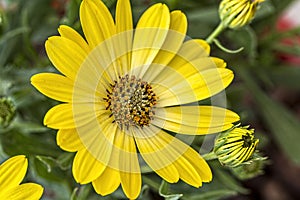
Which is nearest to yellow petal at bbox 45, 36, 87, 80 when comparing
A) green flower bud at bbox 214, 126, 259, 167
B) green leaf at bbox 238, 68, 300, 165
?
green flower bud at bbox 214, 126, 259, 167

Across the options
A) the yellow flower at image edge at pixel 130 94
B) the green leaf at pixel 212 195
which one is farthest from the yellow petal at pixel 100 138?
the green leaf at pixel 212 195

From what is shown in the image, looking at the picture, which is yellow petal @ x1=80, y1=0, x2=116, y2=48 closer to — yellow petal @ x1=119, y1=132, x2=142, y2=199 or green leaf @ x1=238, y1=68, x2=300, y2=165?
yellow petal @ x1=119, y1=132, x2=142, y2=199

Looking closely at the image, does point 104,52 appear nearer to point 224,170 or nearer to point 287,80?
point 224,170

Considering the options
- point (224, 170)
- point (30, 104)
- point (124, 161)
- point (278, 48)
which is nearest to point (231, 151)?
point (124, 161)

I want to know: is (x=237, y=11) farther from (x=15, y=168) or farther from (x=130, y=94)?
(x=15, y=168)

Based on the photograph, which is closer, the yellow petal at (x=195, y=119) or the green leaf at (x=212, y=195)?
the yellow petal at (x=195, y=119)

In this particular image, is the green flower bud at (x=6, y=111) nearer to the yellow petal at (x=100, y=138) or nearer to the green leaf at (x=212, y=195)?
the yellow petal at (x=100, y=138)

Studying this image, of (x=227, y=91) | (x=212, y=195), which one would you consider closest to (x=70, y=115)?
(x=212, y=195)
